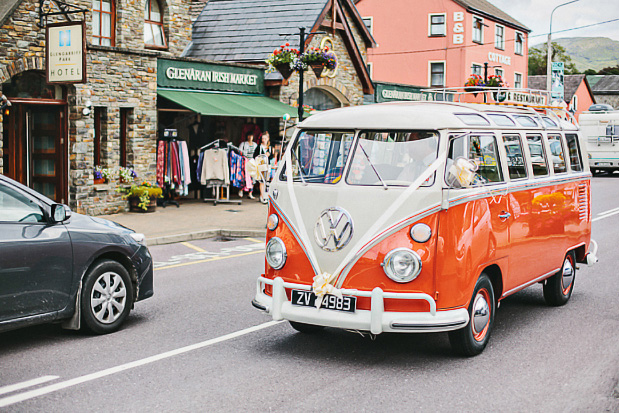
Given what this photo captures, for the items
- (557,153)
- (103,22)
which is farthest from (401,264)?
(103,22)

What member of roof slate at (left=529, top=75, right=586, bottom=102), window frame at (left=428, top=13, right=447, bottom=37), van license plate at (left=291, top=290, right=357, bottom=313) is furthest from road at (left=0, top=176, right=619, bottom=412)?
roof slate at (left=529, top=75, right=586, bottom=102)

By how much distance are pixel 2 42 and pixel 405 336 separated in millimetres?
12133

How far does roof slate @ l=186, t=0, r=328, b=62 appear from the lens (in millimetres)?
24453

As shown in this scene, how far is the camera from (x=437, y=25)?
4778 centimetres

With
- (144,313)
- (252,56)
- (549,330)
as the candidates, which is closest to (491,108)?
(549,330)

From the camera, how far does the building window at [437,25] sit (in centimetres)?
4750

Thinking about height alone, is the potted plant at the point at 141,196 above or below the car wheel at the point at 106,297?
above

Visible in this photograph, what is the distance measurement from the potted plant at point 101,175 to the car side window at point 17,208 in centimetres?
1158

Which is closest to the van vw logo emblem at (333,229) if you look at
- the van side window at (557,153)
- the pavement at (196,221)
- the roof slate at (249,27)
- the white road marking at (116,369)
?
the white road marking at (116,369)

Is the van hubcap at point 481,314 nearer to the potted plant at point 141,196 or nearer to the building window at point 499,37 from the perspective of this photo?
the potted plant at point 141,196

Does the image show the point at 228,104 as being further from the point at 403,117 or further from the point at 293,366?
the point at 293,366

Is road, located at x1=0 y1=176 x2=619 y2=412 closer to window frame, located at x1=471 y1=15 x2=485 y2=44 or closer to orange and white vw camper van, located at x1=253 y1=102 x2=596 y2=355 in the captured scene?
orange and white vw camper van, located at x1=253 y1=102 x2=596 y2=355

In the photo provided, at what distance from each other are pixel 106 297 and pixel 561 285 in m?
5.14

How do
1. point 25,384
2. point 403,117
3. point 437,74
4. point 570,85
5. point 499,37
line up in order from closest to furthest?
point 25,384
point 403,117
point 437,74
point 499,37
point 570,85
